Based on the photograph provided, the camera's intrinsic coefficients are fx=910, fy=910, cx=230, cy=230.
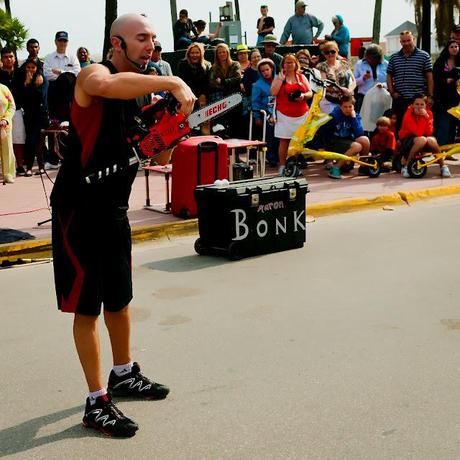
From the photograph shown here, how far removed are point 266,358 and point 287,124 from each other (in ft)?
26.3

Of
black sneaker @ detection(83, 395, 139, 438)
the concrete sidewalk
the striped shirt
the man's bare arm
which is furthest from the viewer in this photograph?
the striped shirt

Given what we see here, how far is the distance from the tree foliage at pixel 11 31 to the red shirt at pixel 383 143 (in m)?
29.8

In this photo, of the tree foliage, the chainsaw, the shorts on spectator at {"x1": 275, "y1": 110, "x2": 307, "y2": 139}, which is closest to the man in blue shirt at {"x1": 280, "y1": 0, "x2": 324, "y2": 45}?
the shorts on spectator at {"x1": 275, "y1": 110, "x2": 307, "y2": 139}

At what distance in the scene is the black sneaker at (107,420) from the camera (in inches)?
159

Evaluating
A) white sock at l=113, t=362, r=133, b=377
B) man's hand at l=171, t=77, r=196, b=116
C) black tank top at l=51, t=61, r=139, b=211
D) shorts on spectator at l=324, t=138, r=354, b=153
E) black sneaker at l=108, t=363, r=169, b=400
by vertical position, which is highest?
man's hand at l=171, t=77, r=196, b=116

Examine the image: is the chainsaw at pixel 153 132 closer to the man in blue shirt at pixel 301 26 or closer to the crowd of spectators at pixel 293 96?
the crowd of spectators at pixel 293 96

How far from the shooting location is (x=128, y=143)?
4.05 metres

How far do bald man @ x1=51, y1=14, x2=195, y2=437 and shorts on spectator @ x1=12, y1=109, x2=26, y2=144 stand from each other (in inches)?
377

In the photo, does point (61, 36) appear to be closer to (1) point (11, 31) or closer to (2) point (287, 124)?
(2) point (287, 124)

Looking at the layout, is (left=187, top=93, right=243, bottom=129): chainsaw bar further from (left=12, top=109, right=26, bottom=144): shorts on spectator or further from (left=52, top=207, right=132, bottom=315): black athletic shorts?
(left=52, top=207, right=132, bottom=315): black athletic shorts

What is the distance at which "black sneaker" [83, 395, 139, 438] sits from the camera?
13.3ft

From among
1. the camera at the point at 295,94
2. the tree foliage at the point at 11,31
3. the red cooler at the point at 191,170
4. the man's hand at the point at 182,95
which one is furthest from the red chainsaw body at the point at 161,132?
the tree foliage at the point at 11,31

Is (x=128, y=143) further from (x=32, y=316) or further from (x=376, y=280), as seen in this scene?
(x=376, y=280)

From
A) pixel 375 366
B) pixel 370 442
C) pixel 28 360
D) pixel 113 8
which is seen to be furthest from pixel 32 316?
pixel 113 8
